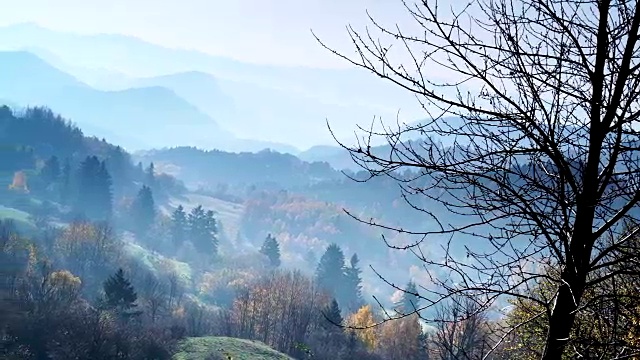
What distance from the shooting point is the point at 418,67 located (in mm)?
3918

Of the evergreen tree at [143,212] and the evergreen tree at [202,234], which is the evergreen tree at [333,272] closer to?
the evergreen tree at [202,234]

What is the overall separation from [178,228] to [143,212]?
8.83 metres

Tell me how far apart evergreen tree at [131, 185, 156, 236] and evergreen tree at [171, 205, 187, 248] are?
6.08 metres

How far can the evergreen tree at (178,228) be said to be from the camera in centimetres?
10506

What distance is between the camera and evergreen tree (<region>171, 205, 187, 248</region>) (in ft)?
345

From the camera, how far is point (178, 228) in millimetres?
105750

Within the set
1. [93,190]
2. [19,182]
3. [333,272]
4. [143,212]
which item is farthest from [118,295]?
[143,212]

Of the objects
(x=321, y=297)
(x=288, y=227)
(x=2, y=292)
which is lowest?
(x=2, y=292)

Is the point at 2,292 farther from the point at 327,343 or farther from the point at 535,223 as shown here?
the point at 535,223

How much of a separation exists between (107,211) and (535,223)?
10870 centimetres

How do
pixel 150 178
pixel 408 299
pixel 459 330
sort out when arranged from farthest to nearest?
pixel 150 178, pixel 408 299, pixel 459 330

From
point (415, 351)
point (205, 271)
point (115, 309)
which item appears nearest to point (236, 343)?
point (115, 309)

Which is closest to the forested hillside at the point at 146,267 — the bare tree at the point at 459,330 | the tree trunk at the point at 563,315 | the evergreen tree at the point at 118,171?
the evergreen tree at the point at 118,171

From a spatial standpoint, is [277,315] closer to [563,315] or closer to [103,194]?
[563,315]
